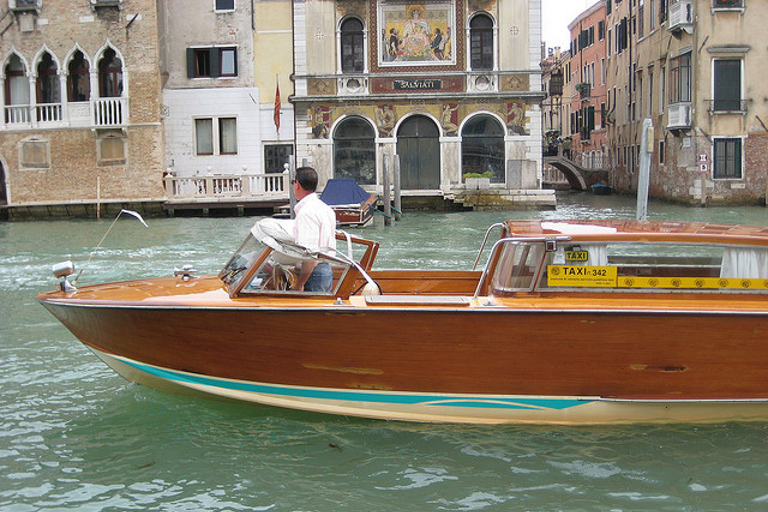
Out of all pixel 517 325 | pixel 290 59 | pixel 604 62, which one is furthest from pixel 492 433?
pixel 604 62

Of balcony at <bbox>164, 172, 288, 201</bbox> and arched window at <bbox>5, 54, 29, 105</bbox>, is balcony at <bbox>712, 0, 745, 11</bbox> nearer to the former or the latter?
balcony at <bbox>164, 172, 288, 201</bbox>

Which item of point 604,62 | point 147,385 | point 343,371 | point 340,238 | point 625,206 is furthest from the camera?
point 604,62

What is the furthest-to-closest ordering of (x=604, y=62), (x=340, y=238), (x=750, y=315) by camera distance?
(x=604, y=62) < (x=340, y=238) < (x=750, y=315)

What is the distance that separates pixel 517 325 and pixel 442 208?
70.8 feet

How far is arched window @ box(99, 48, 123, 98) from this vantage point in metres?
26.7

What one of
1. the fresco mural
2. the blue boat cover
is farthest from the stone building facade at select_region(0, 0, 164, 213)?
the blue boat cover

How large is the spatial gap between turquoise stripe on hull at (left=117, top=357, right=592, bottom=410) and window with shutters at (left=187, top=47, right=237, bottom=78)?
897 inches

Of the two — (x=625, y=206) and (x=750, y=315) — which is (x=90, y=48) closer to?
(x=625, y=206)

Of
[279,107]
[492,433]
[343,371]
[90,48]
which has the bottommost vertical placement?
[492,433]

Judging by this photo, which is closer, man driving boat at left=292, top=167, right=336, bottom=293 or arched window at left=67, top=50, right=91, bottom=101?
man driving boat at left=292, top=167, right=336, bottom=293

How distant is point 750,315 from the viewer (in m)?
4.65

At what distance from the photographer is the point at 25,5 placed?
26203 mm

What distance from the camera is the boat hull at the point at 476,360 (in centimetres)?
475

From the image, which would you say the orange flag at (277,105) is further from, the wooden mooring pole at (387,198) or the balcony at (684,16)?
the balcony at (684,16)
